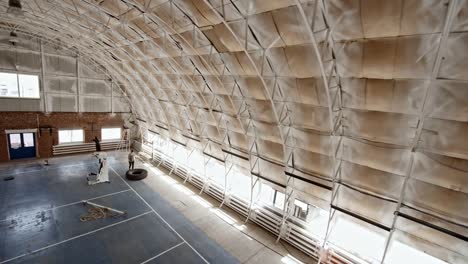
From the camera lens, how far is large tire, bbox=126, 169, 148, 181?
605 inches

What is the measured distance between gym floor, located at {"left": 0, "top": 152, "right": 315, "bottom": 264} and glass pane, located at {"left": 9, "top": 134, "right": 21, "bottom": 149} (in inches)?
121

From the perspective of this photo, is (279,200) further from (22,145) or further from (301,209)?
(22,145)

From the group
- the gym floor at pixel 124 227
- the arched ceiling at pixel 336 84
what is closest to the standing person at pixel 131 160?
the gym floor at pixel 124 227

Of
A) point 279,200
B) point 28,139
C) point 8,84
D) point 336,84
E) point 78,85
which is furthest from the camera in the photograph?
point 78,85

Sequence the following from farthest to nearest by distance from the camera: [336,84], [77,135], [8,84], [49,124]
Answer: [77,135], [49,124], [8,84], [336,84]

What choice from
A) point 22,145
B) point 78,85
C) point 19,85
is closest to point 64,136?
point 22,145

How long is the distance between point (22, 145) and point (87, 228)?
13.4 metres

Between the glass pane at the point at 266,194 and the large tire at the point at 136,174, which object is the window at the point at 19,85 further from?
the glass pane at the point at 266,194

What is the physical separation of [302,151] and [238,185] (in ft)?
16.9

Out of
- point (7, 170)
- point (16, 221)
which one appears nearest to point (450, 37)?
point (16, 221)

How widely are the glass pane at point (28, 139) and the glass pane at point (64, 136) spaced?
181 cm

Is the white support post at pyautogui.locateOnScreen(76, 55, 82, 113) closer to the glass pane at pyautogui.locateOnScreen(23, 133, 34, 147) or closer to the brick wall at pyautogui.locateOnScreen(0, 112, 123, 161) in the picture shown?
the brick wall at pyautogui.locateOnScreen(0, 112, 123, 161)

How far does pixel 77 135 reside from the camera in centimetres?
2011

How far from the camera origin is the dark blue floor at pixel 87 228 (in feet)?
27.8
